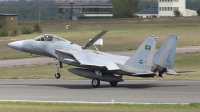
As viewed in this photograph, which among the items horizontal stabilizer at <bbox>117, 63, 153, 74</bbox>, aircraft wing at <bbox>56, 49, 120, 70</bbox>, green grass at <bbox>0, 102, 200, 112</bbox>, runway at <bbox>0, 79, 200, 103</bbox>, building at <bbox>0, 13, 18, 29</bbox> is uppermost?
building at <bbox>0, 13, 18, 29</bbox>

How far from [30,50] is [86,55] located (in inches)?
152

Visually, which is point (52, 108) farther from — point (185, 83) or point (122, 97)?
point (185, 83)

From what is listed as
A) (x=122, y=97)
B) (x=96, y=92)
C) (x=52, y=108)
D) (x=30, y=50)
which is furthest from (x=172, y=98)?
(x=30, y=50)

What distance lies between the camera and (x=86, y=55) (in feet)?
87.0

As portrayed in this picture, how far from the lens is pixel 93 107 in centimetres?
1777

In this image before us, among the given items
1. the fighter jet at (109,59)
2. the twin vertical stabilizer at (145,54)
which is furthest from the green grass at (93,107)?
the twin vertical stabilizer at (145,54)

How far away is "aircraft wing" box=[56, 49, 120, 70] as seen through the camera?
2556cm

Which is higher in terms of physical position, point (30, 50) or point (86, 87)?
point (30, 50)

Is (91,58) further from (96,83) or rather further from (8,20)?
(8,20)

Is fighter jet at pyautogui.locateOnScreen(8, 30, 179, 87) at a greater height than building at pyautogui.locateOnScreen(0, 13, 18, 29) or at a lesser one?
lesser

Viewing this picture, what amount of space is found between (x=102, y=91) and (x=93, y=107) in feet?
20.3

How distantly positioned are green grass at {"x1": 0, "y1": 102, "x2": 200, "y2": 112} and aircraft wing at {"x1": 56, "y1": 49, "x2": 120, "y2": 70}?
6.99 m

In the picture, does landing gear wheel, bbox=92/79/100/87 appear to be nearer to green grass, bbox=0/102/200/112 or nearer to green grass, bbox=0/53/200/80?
green grass, bbox=0/53/200/80

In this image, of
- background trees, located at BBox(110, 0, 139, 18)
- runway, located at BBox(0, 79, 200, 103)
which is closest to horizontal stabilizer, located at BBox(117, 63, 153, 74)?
runway, located at BBox(0, 79, 200, 103)
